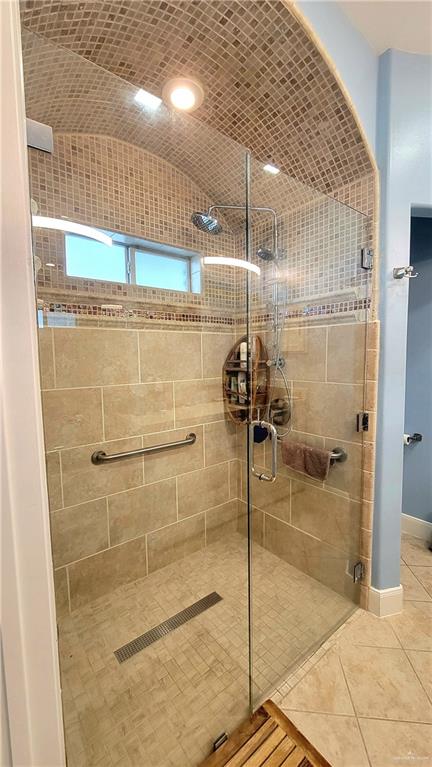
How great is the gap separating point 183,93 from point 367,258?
114 centimetres

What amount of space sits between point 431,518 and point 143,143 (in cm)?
307

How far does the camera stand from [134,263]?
5.41 ft

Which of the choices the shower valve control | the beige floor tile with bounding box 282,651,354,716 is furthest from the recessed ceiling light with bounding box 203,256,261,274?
the beige floor tile with bounding box 282,651,354,716

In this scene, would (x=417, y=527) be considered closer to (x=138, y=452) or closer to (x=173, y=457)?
(x=173, y=457)

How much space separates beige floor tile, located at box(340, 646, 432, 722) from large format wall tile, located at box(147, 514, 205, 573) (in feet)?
3.16

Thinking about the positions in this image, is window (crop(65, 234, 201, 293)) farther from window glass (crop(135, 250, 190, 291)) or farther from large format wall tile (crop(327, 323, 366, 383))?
large format wall tile (crop(327, 323, 366, 383))

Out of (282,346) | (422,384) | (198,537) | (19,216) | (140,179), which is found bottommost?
(198,537)

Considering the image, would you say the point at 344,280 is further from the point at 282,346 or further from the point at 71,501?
the point at 71,501

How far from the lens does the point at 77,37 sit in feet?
3.41

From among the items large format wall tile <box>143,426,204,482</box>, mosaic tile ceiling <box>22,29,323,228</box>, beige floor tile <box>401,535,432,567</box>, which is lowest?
beige floor tile <box>401,535,432,567</box>

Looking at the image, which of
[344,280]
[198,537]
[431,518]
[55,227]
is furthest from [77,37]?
→ [431,518]

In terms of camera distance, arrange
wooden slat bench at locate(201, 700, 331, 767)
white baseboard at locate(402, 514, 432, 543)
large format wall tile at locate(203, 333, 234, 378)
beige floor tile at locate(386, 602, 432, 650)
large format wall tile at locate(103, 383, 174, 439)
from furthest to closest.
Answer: white baseboard at locate(402, 514, 432, 543) → large format wall tile at locate(203, 333, 234, 378) → large format wall tile at locate(103, 383, 174, 439) → beige floor tile at locate(386, 602, 432, 650) → wooden slat bench at locate(201, 700, 331, 767)

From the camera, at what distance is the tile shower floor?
943 mm

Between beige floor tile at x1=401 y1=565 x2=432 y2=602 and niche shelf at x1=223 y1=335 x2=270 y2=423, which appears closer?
beige floor tile at x1=401 y1=565 x2=432 y2=602
